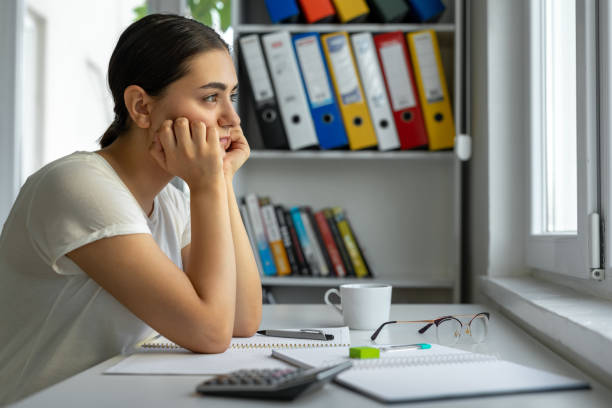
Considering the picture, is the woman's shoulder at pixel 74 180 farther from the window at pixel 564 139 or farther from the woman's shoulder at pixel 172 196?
the window at pixel 564 139

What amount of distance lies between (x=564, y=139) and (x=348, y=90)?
861 millimetres

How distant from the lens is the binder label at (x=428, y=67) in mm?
2129

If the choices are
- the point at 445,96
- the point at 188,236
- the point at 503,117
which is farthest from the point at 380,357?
the point at 445,96

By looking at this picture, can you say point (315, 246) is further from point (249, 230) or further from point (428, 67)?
point (428, 67)

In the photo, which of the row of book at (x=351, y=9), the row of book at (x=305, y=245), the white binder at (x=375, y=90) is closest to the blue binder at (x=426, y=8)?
the row of book at (x=351, y=9)

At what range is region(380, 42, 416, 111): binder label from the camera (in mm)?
2139

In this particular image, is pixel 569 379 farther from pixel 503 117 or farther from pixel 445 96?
pixel 445 96

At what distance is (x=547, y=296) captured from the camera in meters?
1.15

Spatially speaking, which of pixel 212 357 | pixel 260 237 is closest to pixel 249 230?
pixel 260 237

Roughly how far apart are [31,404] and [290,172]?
1.84 metres

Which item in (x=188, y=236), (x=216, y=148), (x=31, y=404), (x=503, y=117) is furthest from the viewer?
(x=503, y=117)

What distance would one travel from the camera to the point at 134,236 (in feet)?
3.02

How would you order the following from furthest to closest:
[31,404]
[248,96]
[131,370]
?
1. [248,96]
2. [131,370]
3. [31,404]

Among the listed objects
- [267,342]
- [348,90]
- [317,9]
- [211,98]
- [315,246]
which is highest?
[317,9]
